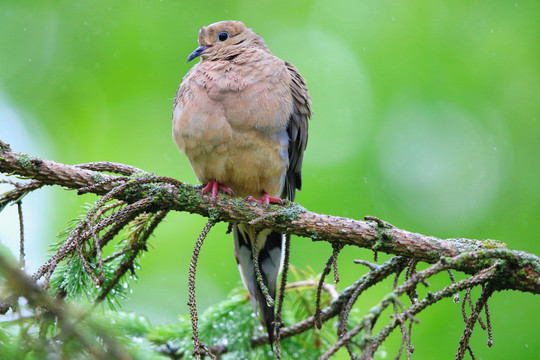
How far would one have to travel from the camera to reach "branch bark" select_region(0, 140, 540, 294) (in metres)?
1.96

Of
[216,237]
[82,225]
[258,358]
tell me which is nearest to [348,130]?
[216,237]

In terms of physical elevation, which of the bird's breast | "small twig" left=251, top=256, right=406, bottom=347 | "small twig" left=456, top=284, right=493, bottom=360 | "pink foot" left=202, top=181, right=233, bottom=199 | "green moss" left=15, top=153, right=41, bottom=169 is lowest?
"small twig" left=456, top=284, right=493, bottom=360

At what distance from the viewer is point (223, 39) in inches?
160

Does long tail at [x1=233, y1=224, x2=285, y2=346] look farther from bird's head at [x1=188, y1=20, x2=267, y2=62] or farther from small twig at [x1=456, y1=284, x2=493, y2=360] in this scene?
small twig at [x1=456, y1=284, x2=493, y2=360]

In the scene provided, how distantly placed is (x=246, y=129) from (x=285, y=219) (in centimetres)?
103

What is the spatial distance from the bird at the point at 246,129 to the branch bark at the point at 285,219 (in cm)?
67

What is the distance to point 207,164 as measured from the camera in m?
3.29

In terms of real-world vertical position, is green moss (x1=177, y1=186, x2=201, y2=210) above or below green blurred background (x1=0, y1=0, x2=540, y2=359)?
below

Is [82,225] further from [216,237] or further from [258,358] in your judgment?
[216,237]

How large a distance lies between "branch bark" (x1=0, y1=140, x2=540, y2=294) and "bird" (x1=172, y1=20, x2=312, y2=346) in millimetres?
668

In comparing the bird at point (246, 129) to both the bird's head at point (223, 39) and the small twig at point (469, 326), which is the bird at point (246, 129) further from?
the small twig at point (469, 326)

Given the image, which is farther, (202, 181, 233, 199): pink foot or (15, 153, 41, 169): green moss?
(202, 181, 233, 199): pink foot

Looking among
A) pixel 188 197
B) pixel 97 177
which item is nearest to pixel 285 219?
pixel 188 197

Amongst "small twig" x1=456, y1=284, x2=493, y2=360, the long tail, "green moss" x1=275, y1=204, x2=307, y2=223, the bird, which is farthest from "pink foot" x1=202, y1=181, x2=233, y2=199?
"small twig" x1=456, y1=284, x2=493, y2=360
